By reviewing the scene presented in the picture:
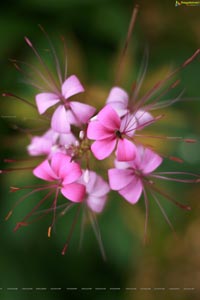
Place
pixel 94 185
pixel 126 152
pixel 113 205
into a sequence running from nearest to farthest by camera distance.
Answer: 1. pixel 126 152
2. pixel 94 185
3. pixel 113 205

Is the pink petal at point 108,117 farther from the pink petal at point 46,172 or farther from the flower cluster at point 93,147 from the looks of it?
the pink petal at point 46,172

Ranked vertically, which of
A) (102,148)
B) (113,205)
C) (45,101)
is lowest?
(113,205)

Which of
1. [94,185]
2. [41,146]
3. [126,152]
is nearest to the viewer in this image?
[126,152]

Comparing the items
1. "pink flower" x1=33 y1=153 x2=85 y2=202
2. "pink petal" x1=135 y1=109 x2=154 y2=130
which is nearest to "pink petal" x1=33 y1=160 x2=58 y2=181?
"pink flower" x1=33 y1=153 x2=85 y2=202

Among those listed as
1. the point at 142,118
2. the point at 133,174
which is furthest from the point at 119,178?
the point at 142,118

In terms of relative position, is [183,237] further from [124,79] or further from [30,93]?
[30,93]

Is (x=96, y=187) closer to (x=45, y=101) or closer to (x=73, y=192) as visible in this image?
(x=73, y=192)

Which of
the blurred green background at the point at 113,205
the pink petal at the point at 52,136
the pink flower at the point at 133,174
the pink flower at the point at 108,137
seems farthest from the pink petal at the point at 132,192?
the blurred green background at the point at 113,205
